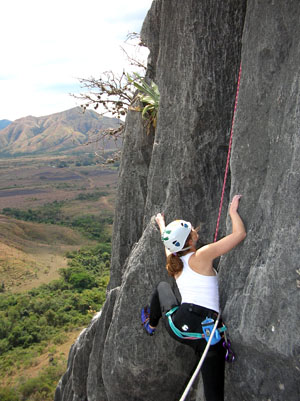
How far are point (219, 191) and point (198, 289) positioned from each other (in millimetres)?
2134

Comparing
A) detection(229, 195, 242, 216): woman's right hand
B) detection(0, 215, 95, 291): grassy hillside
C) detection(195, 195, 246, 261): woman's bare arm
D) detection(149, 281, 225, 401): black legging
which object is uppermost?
detection(229, 195, 242, 216): woman's right hand

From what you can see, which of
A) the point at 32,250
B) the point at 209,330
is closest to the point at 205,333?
the point at 209,330

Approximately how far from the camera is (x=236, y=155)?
15.6 ft

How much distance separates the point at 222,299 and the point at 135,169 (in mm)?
5167

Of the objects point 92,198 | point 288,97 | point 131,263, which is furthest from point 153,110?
point 92,198

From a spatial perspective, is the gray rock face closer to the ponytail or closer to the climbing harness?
the climbing harness

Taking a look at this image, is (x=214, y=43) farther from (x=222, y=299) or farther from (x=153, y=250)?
(x=222, y=299)

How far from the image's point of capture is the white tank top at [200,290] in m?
4.28

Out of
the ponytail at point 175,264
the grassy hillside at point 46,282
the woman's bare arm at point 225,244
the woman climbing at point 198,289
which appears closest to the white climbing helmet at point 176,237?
the woman climbing at point 198,289

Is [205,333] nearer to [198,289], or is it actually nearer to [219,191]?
[198,289]

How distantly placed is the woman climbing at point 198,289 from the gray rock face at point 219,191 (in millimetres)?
244

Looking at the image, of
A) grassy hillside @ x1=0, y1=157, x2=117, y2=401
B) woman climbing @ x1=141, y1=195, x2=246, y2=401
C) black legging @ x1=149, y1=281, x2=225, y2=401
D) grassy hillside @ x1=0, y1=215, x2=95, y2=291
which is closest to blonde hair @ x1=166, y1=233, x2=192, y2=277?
woman climbing @ x1=141, y1=195, x2=246, y2=401

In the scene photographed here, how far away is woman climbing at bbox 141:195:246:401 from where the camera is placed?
415 cm

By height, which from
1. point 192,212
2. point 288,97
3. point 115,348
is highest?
point 288,97
